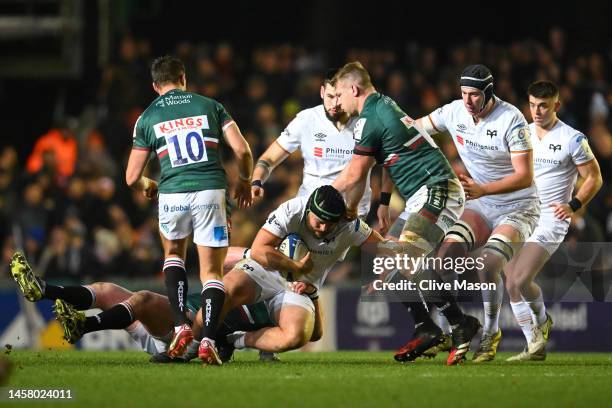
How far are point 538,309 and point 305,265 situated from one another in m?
2.71

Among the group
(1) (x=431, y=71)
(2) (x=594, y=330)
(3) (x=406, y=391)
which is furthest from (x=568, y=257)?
(3) (x=406, y=391)

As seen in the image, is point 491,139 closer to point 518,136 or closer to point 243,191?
point 518,136

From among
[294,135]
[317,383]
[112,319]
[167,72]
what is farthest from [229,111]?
[317,383]

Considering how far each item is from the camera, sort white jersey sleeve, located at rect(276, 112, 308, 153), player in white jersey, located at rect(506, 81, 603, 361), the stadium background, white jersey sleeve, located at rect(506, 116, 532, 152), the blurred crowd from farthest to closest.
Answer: the blurred crowd → the stadium background → white jersey sleeve, located at rect(276, 112, 308, 153) → player in white jersey, located at rect(506, 81, 603, 361) → white jersey sleeve, located at rect(506, 116, 532, 152)

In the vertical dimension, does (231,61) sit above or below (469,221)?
above

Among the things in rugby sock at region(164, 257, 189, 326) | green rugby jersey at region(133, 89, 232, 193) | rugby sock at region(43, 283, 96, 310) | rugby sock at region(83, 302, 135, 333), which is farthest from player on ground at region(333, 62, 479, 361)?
rugby sock at region(43, 283, 96, 310)

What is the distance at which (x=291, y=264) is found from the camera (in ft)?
35.5

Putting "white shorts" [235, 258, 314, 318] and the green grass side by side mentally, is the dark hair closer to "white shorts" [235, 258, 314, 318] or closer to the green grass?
"white shorts" [235, 258, 314, 318]

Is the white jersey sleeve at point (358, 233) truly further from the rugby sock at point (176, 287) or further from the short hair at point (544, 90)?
the short hair at point (544, 90)

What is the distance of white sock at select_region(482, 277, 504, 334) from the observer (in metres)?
11.8

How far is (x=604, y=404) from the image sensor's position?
817 cm

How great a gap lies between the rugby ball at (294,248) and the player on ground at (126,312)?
50 centimetres

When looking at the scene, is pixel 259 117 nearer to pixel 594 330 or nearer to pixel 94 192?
pixel 94 192

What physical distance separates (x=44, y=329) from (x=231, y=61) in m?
6.25
